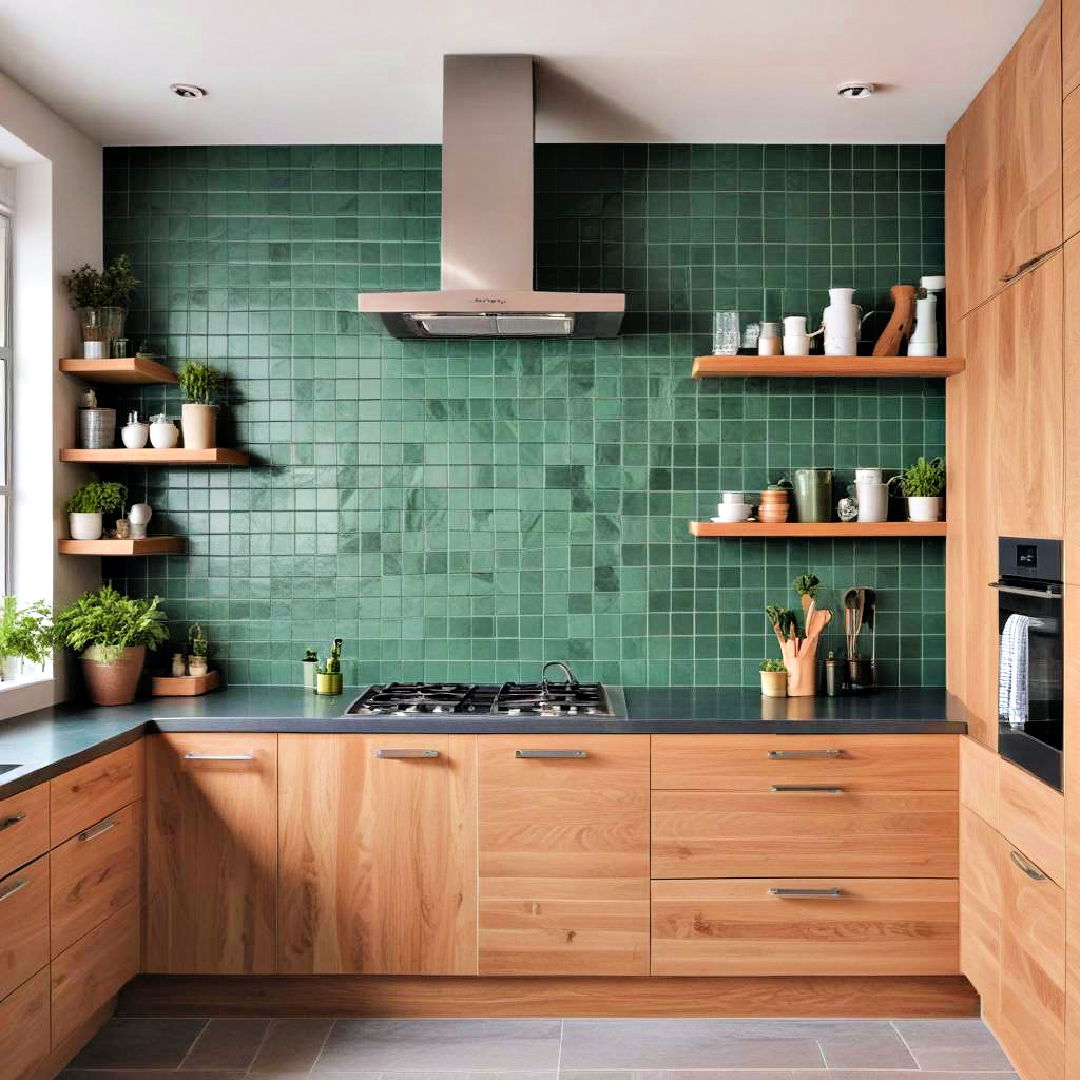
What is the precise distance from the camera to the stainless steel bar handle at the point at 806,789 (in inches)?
113

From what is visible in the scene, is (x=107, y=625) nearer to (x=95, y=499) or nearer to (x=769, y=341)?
(x=95, y=499)

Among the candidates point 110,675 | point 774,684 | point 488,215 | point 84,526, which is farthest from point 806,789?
point 84,526

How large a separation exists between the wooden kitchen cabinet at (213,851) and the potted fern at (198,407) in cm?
94

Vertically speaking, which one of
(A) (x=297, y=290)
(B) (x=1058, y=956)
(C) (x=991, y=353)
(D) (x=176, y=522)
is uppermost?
(A) (x=297, y=290)

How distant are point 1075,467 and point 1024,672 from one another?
1.80 feet

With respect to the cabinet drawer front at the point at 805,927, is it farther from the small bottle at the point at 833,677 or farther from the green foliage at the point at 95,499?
the green foliage at the point at 95,499

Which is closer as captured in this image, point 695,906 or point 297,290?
point 695,906

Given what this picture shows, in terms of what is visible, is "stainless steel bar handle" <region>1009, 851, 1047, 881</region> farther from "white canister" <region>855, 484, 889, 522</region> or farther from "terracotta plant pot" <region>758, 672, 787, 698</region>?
"white canister" <region>855, 484, 889, 522</region>

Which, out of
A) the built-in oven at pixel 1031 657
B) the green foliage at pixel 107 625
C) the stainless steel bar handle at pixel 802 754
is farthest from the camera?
the green foliage at pixel 107 625

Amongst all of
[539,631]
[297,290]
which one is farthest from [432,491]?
[297,290]

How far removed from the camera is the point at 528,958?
A: 2.90 metres

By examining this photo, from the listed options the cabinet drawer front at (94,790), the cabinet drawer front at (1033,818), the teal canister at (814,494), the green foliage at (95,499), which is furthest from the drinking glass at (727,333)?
the cabinet drawer front at (94,790)

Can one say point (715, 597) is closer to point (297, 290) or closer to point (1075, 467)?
point (1075, 467)

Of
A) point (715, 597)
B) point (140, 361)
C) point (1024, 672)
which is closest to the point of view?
point (1024, 672)
